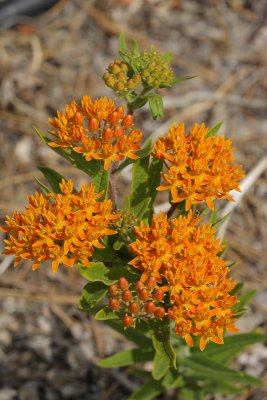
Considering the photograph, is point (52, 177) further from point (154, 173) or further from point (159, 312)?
point (159, 312)

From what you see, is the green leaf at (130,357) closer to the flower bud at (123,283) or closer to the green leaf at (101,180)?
the flower bud at (123,283)

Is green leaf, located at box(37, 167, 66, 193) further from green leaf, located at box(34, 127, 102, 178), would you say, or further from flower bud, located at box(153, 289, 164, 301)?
flower bud, located at box(153, 289, 164, 301)

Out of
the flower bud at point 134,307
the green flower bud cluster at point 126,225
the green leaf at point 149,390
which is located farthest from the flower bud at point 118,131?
the green leaf at point 149,390

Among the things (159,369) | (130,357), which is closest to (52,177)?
(159,369)

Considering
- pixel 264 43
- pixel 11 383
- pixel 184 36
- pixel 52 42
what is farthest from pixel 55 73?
pixel 11 383

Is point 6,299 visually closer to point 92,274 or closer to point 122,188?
point 122,188

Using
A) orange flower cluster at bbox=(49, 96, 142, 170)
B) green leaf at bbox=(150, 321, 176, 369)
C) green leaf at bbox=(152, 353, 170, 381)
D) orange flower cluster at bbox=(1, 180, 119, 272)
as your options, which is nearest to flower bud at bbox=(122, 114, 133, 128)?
orange flower cluster at bbox=(49, 96, 142, 170)
